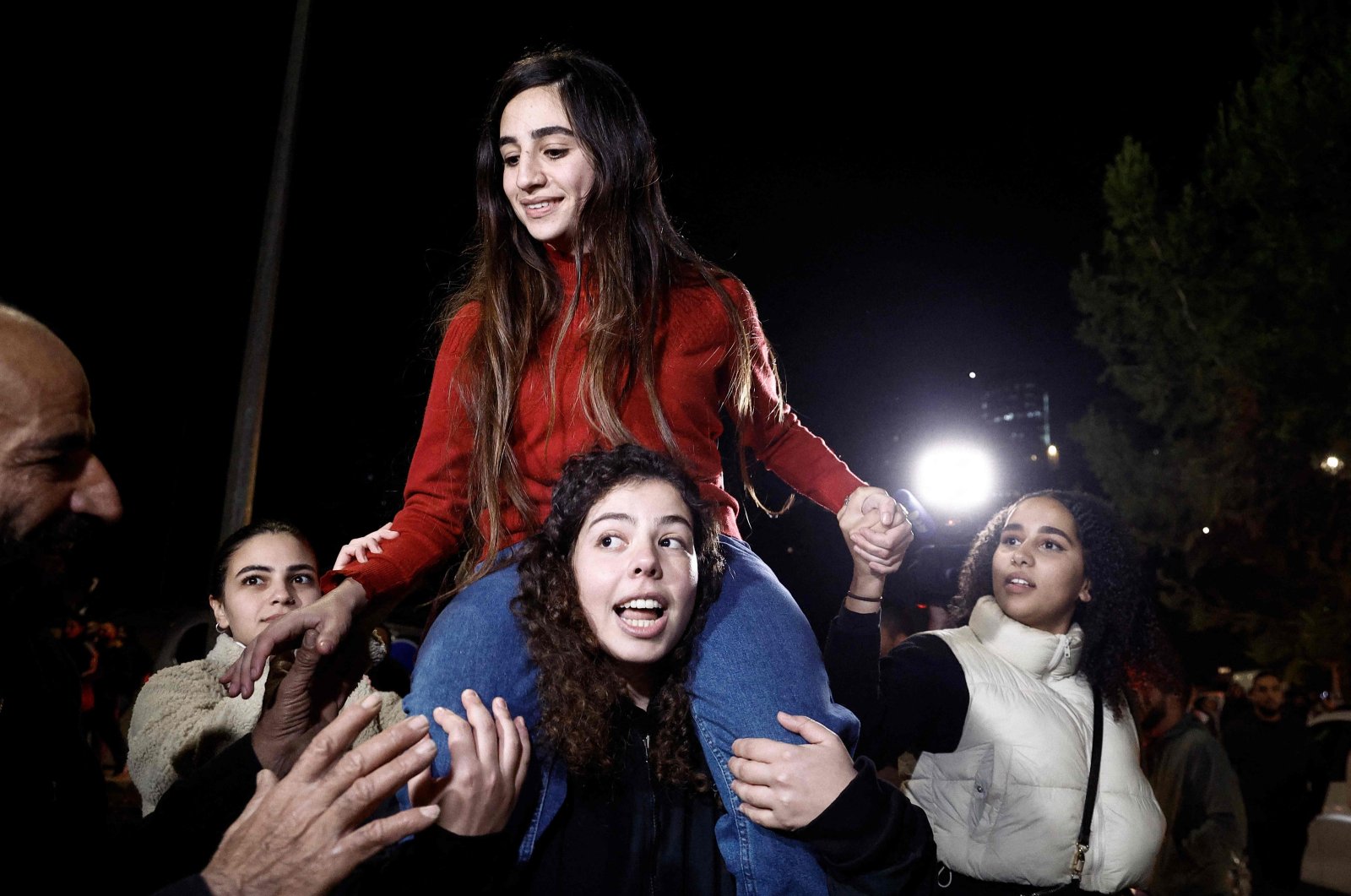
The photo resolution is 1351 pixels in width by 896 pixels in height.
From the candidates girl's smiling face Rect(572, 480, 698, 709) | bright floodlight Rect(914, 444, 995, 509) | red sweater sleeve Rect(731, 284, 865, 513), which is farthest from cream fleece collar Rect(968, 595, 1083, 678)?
bright floodlight Rect(914, 444, 995, 509)

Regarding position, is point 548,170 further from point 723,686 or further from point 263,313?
point 263,313

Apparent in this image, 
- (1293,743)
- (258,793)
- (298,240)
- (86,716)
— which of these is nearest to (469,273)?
(258,793)

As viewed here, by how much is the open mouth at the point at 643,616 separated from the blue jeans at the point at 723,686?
14cm

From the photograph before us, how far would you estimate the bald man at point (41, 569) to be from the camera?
202 cm

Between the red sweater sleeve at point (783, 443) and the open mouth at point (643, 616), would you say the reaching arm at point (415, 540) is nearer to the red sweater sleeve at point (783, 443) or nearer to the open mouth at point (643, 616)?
the open mouth at point (643, 616)

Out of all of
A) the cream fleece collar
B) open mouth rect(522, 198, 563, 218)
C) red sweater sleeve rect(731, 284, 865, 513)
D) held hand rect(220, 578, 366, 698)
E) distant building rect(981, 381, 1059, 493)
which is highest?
distant building rect(981, 381, 1059, 493)

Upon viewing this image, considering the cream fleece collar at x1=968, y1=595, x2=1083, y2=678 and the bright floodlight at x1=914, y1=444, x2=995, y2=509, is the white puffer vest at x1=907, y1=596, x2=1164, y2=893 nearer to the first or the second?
the cream fleece collar at x1=968, y1=595, x2=1083, y2=678

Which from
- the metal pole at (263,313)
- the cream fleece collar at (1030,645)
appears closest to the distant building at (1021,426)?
the metal pole at (263,313)

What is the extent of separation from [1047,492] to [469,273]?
260 centimetres

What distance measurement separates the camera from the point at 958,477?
24.1ft

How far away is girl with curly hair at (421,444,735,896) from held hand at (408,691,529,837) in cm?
21

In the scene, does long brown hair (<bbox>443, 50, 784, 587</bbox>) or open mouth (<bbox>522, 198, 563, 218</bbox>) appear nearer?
long brown hair (<bbox>443, 50, 784, 587</bbox>)

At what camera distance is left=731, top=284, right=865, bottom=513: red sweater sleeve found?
3252 mm

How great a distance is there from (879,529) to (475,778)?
51.7 inches
